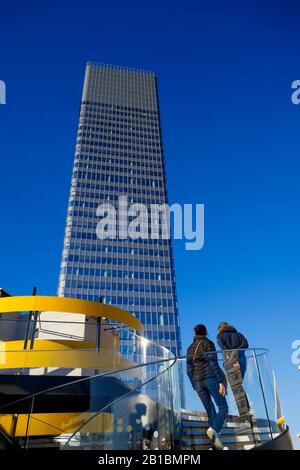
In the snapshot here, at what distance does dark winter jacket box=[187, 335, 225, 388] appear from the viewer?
220 inches

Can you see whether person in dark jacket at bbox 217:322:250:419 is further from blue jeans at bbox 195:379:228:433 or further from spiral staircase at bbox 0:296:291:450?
blue jeans at bbox 195:379:228:433

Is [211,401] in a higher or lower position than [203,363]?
lower

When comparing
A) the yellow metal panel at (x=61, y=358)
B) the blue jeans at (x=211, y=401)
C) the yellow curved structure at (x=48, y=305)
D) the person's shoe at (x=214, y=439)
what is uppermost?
the yellow curved structure at (x=48, y=305)

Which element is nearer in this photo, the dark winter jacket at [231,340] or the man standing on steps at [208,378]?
the man standing on steps at [208,378]

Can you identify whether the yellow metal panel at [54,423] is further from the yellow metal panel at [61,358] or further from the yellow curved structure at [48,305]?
the yellow curved structure at [48,305]

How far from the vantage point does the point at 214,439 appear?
15.9 feet

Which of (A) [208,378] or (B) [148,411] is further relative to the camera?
(A) [208,378]

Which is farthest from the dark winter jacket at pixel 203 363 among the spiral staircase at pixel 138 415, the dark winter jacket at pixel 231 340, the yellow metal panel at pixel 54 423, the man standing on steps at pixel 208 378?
the yellow metal panel at pixel 54 423

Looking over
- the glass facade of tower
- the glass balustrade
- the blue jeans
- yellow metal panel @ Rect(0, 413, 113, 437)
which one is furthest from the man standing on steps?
the glass facade of tower

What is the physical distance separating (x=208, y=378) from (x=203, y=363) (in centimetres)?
23

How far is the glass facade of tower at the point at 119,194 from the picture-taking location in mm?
78562

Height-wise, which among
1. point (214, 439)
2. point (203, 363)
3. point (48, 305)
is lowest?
point (214, 439)

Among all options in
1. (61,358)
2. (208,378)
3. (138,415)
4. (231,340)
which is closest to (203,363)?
(208,378)

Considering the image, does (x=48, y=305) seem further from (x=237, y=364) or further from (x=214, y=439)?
(x=214, y=439)
